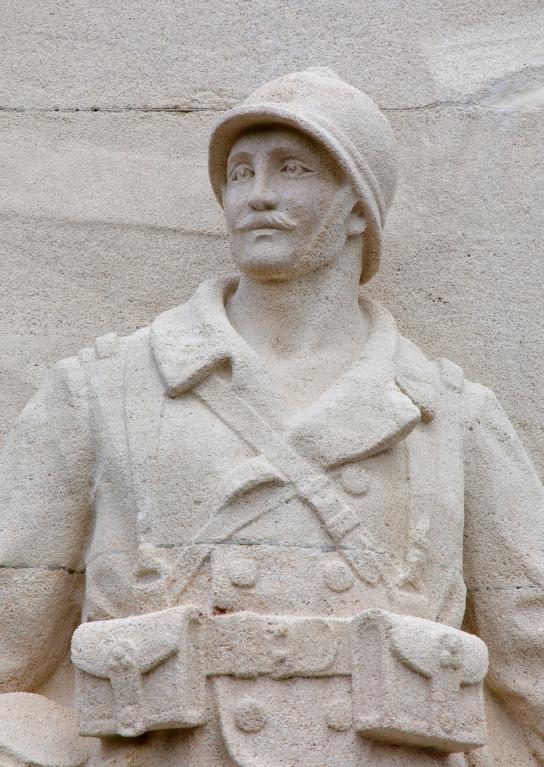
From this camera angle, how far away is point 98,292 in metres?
6.35

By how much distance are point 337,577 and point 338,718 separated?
39 centimetres

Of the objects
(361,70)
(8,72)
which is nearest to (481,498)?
(361,70)

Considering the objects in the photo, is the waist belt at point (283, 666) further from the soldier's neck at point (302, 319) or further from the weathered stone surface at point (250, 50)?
the weathered stone surface at point (250, 50)

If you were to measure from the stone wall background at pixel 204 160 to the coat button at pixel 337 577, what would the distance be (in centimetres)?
122

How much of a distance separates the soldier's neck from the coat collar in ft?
0.29

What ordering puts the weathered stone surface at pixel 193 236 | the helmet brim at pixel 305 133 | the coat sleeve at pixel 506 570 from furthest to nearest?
the weathered stone surface at pixel 193 236 → the coat sleeve at pixel 506 570 → the helmet brim at pixel 305 133

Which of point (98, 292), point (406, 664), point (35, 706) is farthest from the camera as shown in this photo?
point (98, 292)

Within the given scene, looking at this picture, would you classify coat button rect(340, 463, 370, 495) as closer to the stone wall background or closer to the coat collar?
the coat collar

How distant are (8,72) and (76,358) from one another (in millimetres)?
1424

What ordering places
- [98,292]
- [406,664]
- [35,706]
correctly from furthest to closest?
[98,292]
[35,706]
[406,664]

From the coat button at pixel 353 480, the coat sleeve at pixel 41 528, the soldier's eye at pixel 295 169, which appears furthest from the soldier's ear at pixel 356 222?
the coat sleeve at pixel 41 528

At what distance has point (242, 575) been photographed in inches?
204

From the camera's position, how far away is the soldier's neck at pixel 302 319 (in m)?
5.63

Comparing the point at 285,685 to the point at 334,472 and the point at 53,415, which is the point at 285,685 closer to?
the point at 334,472
